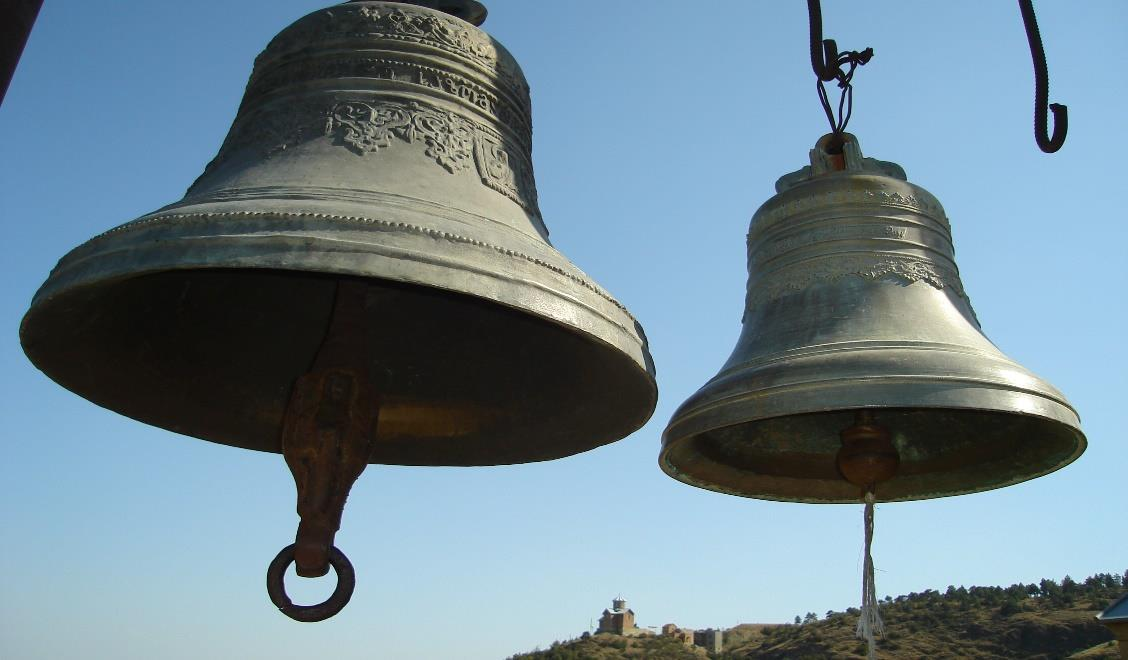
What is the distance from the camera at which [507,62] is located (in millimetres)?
3043

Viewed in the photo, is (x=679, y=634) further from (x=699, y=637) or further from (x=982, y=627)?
(x=982, y=627)

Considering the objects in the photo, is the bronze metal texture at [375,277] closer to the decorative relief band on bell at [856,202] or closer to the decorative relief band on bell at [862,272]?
the decorative relief band on bell at [862,272]

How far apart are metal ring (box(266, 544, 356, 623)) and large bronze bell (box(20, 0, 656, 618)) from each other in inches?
1.8

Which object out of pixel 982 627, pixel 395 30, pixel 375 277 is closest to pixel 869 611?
pixel 375 277

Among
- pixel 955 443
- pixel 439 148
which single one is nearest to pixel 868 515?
pixel 955 443

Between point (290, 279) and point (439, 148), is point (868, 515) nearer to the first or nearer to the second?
point (439, 148)

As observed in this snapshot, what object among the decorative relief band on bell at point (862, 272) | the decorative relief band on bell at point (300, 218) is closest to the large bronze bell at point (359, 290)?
the decorative relief band on bell at point (300, 218)

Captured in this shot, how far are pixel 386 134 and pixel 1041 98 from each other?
2384 mm

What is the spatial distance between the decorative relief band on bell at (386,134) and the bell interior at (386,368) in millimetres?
377

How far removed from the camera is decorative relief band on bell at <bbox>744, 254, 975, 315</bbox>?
10.7 ft

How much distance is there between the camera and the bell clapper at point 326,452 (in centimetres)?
224

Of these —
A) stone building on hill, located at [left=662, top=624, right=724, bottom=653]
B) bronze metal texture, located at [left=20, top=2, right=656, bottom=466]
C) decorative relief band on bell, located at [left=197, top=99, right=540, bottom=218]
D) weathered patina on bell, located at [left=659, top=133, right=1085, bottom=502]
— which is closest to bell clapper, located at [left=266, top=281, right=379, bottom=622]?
bronze metal texture, located at [left=20, top=2, right=656, bottom=466]

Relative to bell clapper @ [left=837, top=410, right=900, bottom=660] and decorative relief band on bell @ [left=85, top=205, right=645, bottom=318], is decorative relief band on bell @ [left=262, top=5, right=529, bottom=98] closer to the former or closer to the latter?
decorative relief band on bell @ [left=85, top=205, right=645, bottom=318]

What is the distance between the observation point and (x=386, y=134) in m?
2.57
